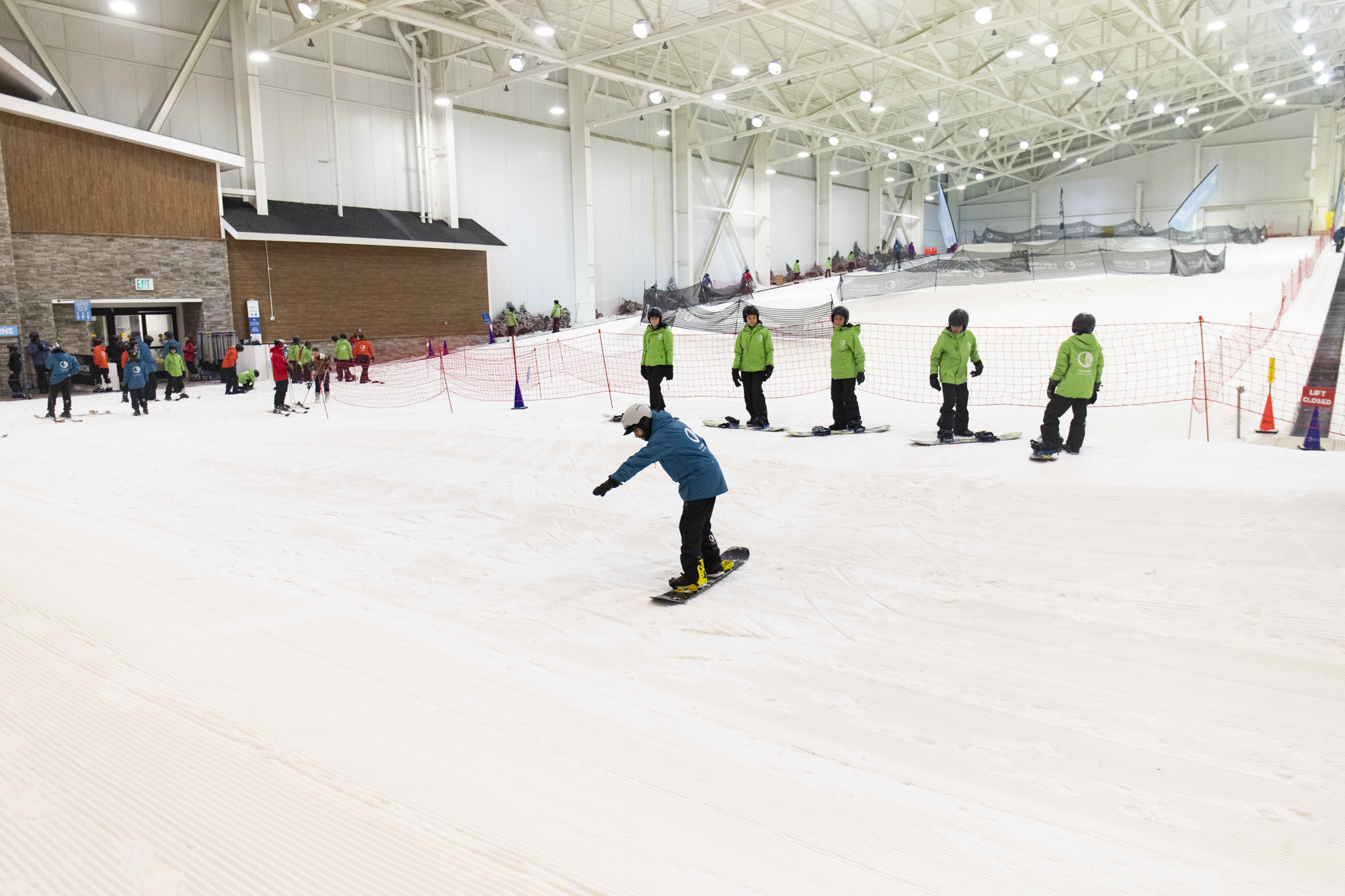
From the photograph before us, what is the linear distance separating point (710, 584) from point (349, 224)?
21738 millimetres

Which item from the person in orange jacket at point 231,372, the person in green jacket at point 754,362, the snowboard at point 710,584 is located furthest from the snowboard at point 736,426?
the person in orange jacket at point 231,372

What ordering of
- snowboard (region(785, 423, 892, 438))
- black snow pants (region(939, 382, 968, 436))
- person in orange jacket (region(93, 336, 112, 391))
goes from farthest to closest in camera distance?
person in orange jacket (region(93, 336, 112, 391)), snowboard (region(785, 423, 892, 438)), black snow pants (region(939, 382, 968, 436))

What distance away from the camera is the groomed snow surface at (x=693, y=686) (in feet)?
9.30

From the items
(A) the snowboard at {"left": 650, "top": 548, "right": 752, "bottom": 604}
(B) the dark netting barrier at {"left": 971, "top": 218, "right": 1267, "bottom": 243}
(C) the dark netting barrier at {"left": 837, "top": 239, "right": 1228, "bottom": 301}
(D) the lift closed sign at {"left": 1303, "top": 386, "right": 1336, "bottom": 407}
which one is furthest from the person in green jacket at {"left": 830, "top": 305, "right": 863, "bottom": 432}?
(B) the dark netting barrier at {"left": 971, "top": 218, "right": 1267, "bottom": 243}

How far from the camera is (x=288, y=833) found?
9.48 feet

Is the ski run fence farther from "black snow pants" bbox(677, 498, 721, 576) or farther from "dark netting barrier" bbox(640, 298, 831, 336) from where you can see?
"black snow pants" bbox(677, 498, 721, 576)

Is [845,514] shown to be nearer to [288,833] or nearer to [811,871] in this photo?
[811,871]

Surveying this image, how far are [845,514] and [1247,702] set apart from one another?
12.6ft

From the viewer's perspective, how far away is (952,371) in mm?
10039

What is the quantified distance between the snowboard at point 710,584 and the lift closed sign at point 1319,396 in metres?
7.93

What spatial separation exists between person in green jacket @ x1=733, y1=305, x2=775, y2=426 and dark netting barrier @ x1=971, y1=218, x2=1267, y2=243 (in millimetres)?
27712

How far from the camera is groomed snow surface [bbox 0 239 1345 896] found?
2.84 meters

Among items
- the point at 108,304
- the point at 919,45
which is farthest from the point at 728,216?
the point at 108,304

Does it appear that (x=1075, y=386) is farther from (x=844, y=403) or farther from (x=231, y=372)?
(x=231, y=372)
